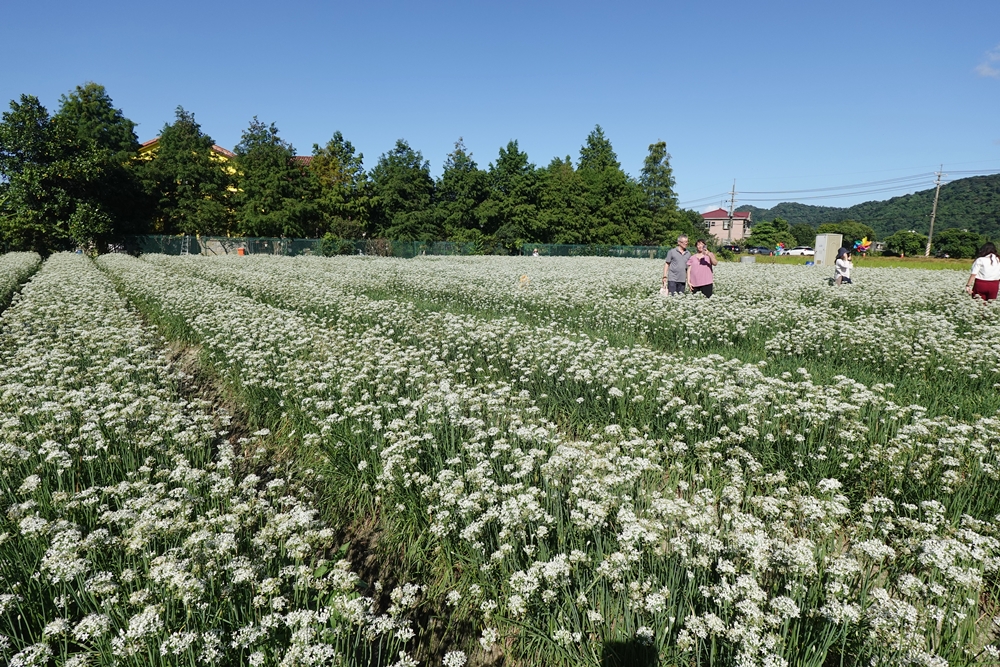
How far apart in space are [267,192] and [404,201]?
1524 centimetres

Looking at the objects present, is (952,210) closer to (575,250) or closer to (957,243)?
(957,243)

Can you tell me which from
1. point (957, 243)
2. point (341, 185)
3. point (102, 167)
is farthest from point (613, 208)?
point (957, 243)

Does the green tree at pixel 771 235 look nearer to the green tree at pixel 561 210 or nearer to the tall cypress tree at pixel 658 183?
the tall cypress tree at pixel 658 183

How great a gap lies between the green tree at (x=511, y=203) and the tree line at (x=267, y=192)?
0.52 feet

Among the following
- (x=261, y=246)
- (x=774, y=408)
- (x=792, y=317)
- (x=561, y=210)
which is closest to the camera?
(x=774, y=408)

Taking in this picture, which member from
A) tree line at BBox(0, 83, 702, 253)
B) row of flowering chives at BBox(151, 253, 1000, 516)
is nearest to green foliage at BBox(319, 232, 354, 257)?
tree line at BBox(0, 83, 702, 253)

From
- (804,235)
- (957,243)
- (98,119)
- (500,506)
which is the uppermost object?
(98,119)

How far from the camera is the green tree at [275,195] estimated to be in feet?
181

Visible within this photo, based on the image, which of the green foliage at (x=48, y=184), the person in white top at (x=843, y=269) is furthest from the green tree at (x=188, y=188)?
the person in white top at (x=843, y=269)

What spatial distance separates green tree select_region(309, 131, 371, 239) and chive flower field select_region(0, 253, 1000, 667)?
53.2 meters

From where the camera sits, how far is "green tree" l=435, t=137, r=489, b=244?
204 feet

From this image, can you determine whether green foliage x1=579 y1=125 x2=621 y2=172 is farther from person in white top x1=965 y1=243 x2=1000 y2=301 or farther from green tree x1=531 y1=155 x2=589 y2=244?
person in white top x1=965 y1=243 x2=1000 y2=301

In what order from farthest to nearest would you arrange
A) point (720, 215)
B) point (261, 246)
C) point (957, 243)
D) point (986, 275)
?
point (720, 215)
point (957, 243)
point (261, 246)
point (986, 275)

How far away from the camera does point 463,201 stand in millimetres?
62875
